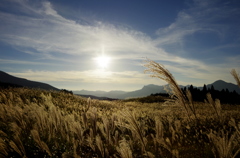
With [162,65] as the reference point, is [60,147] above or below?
below

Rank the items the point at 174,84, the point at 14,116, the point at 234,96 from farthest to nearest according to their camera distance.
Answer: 1. the point at 234,96
2. the point at 14,116
3. the point at 174,84

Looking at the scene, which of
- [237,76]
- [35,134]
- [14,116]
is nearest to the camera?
[35,134]

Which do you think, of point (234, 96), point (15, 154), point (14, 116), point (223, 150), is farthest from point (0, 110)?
point (234, 96)

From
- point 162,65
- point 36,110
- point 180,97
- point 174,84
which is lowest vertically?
point 36,110

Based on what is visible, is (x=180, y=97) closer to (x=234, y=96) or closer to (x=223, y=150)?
(x=223, y=150)

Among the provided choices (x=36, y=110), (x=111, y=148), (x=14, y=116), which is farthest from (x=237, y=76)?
(x=14, y=116)

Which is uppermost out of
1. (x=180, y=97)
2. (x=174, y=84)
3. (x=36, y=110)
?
(x=174, y=84)

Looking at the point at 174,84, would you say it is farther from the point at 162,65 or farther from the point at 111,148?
the point at 111,148

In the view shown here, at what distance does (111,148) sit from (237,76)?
4301mm

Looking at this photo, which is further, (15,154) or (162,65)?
(15,154)

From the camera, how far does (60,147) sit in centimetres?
457

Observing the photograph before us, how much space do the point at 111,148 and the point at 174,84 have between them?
3.03 meters

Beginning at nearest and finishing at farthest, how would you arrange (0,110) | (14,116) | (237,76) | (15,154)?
(15,154) → (237,76) → (14,116) → (0,110)

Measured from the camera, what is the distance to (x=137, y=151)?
473 centimetres
